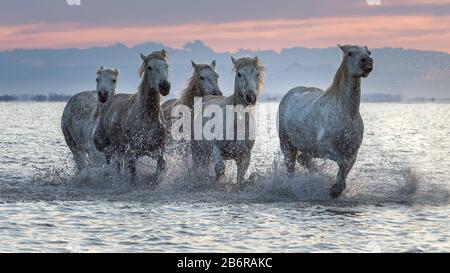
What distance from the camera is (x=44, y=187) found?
60.4ft

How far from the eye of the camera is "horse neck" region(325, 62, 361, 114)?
50.4ft

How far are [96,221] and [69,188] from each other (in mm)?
4725

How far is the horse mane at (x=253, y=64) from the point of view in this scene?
16.0m

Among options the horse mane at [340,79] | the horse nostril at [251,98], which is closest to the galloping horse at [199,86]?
the horse nostril at [251,98]

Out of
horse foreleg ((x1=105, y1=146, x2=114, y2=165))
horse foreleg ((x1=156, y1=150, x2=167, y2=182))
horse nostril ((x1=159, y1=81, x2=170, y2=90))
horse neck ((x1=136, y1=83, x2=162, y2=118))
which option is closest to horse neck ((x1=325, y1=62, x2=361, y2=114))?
horse nostril ((x1=159, y1=81, x2=170, y2=90))

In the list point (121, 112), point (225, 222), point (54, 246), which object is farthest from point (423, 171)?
point (54, 246)

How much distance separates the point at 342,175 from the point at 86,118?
294 inches

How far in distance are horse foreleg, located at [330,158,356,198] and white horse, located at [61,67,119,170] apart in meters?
5.78

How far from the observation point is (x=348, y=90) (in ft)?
50.5

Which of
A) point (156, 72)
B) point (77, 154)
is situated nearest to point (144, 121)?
point (156, 72)
